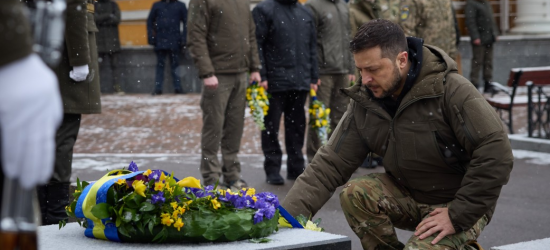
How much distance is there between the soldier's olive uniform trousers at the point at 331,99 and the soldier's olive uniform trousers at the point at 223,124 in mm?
1026

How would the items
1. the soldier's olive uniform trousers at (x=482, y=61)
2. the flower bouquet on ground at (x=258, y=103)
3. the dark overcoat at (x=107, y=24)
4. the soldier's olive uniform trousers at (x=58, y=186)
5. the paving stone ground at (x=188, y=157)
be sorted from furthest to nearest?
1. the soldier's olive uniform trousers at (x=482, y=61)
2. the dark overcoat at (x=107, y=24)
3. the flower bouquet on ground at (x=258, y=103)
4. the paving stone ground at (x=188, y=157)
5. the soldier's olive uniform trousers at (x=58, y=186)

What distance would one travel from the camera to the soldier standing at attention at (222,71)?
24.4 ft

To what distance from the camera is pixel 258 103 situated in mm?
7922

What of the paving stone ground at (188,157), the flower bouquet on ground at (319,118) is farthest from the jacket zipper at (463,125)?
the flower bouquet on ground at (319,118)

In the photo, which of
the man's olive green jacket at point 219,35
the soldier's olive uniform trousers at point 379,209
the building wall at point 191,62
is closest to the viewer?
the soldier's olive uniform trousers at point 379,209

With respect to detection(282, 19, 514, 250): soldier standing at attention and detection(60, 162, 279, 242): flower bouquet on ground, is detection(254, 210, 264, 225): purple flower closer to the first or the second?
detection(60, 162, 279, 242): flower bouquet on ground

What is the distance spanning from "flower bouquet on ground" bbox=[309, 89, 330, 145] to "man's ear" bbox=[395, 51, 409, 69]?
4.25 m

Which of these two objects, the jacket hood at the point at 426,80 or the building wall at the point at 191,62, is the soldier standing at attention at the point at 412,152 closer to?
the jacket hood at the point at 426,80

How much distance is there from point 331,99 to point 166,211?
17.7 ft

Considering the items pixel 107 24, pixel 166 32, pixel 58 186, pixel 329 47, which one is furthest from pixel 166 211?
pixel 107 24

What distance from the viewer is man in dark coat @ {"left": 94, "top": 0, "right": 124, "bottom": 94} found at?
17.2m

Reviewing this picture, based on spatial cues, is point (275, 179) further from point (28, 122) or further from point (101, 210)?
point (28, 122)

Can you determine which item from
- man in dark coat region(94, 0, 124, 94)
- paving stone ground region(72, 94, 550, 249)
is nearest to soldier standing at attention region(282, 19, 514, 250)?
paving stone ground region(72, 94, 550, 249)

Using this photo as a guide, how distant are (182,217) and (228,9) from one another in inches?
162
